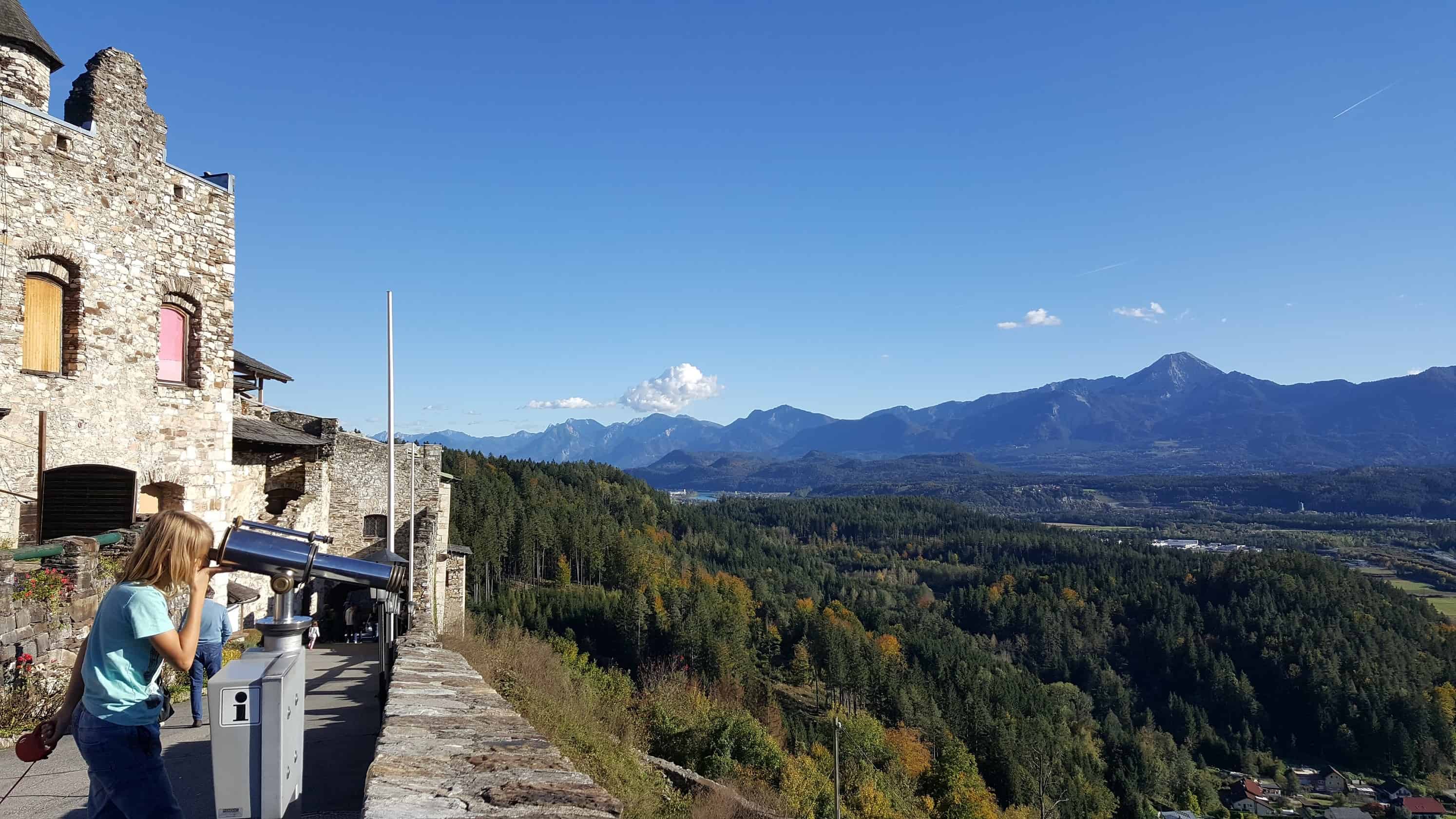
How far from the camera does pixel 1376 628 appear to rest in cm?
11325

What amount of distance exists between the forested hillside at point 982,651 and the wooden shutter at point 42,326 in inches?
729

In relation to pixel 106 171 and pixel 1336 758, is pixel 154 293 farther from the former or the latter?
pixel 1336 758

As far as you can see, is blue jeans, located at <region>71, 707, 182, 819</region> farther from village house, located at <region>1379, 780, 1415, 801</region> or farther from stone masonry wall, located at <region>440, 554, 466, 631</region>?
village house, located at <region>1379, 780, 1415, 801</region>

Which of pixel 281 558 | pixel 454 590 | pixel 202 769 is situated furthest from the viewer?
pixel 454 590

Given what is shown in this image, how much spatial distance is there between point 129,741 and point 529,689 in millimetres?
5849

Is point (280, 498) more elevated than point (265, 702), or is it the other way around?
point (280, 498)

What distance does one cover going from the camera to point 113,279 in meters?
11.0

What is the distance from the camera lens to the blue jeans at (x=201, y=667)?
7332 mm

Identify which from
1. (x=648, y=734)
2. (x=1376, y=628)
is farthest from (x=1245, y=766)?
(x=648, y=734)

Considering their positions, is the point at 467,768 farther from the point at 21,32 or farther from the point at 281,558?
the point at 21,32

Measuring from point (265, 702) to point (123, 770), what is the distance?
66cm

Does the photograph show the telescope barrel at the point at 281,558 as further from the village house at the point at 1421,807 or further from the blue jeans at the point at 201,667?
the village house at the point at 1421,807

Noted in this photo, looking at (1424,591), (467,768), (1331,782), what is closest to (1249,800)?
(1331,782)

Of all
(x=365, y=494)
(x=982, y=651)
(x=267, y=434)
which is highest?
(x=267, y=434)
